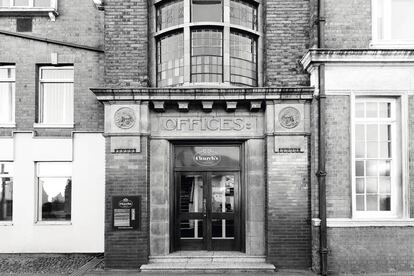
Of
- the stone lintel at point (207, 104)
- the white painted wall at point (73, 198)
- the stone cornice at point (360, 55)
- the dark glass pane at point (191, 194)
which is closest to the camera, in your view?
the stone cornice at point (360, 55)

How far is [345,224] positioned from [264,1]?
19.2 feet

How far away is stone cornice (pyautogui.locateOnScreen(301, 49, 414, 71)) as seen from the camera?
8.57m

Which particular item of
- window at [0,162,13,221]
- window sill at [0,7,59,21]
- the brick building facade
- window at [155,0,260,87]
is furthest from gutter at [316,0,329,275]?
window at [0,162,13,221]

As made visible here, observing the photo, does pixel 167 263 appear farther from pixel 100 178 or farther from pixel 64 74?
pixel 64 74

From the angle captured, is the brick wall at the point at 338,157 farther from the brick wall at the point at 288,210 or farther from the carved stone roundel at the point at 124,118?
the carved stone roundel at the point at 124,118

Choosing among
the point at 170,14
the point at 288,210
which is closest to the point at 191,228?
the point at 288,210

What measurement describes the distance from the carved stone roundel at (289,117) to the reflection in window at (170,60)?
263 cm

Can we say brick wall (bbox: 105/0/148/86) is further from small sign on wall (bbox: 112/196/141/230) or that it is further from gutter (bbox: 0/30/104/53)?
small sign on wall (bbox: 112/196/141/230)

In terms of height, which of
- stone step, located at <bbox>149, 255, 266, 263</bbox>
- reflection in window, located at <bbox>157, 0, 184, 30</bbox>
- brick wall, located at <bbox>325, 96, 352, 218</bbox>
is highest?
reflection in window, located at <bbox>157, 0, 184, 30</bbox>

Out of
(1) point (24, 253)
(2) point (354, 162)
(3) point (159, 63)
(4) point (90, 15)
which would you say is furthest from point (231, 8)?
(1) point (24, 253)

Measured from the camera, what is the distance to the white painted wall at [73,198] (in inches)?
408

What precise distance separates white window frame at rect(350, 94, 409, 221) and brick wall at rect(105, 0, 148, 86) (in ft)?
17.3

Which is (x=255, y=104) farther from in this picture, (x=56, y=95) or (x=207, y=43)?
(x=56, y=95)

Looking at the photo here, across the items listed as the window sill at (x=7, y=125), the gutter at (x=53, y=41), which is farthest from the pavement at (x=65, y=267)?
the gutter at (x=53, y=41)
